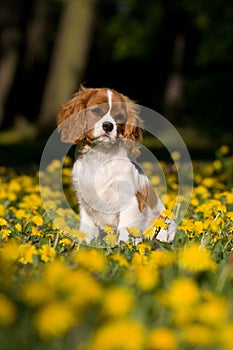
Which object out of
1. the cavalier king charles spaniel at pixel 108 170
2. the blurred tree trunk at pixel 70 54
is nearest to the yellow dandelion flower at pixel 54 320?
the cavalier king charles spaniel at pixel 108 170

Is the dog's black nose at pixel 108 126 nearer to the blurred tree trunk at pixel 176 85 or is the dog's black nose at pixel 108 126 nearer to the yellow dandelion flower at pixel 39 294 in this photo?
the yellow dandelion flower at pixel 39 294

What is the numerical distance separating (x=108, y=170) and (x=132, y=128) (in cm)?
53

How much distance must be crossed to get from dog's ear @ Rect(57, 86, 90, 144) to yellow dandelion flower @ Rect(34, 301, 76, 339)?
3.26 meters

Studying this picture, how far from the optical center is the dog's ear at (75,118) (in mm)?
5469

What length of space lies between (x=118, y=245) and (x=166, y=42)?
25.4 meters

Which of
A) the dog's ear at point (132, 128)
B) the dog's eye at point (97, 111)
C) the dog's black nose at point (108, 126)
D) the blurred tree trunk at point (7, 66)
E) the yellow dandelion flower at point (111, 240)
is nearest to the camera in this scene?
the yellow dandelion flower at point (111, 240)

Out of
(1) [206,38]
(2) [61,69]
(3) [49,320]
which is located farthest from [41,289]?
(1) [206,38]

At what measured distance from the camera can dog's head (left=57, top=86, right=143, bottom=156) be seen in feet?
17.1

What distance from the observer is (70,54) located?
60.4 ft

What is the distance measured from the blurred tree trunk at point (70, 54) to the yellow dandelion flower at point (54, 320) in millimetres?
16129

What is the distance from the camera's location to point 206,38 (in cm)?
2359

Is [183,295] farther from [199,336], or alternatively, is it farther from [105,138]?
[105,138]

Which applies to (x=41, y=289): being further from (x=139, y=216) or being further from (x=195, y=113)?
(x=195, y=113)

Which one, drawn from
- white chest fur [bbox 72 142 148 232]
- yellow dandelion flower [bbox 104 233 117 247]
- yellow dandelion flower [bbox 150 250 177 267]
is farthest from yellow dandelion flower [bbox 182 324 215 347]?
white chest fur [bbox 72 142 148 232]
